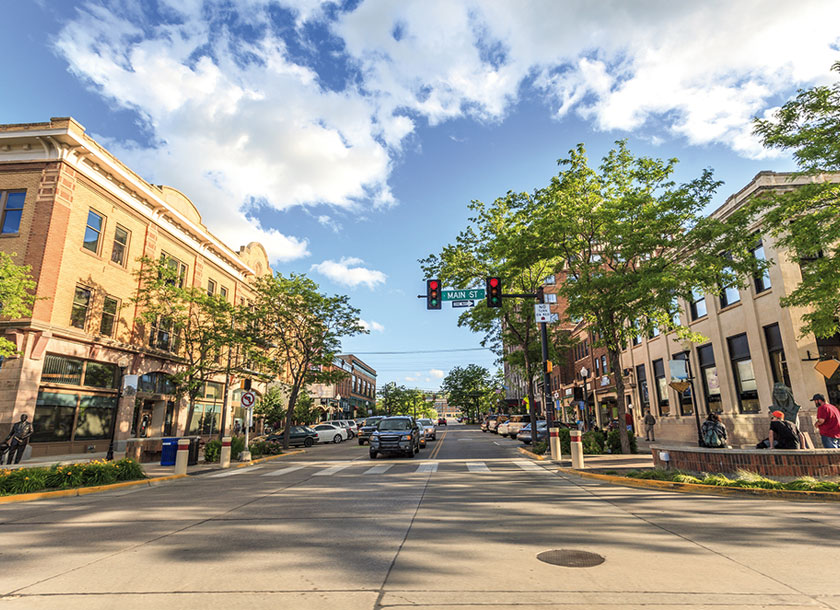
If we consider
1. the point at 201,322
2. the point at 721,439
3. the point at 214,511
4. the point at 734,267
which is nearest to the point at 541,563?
the point at 214,511

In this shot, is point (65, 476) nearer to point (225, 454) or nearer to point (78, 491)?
point (78, 491)

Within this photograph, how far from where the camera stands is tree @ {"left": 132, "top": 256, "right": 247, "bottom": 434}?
83.2ft

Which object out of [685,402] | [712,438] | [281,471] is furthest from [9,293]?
[685,402]

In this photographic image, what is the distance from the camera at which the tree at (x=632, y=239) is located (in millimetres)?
16125

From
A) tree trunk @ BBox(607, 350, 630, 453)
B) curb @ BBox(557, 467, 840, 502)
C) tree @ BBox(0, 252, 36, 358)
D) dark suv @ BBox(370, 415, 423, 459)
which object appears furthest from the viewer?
dark suv @ BBox(370, 415, 423, 459)

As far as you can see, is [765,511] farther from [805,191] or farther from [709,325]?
[709,325]

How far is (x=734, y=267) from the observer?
16.6 meters

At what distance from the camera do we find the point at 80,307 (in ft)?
72.4

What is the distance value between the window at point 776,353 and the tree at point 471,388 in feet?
261

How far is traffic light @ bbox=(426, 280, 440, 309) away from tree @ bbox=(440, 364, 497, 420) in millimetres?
83737

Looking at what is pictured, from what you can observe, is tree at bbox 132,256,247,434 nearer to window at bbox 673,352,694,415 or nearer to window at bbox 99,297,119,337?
window at bbox 99,297,119,337

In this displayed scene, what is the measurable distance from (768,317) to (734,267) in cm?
602

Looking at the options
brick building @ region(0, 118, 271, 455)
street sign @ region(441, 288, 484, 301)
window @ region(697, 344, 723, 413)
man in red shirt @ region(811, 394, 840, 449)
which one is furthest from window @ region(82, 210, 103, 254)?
window @ region(697, 344, 723, 413)

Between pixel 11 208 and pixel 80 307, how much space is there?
5012mm
